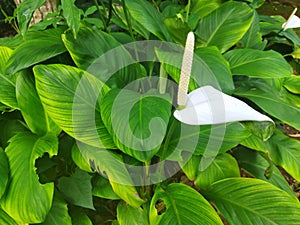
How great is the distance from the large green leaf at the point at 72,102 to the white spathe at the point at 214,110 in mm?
288

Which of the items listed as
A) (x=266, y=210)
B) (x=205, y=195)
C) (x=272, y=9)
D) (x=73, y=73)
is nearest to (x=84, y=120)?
(x=73, y=73)

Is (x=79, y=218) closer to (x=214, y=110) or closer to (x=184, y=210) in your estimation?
(x=184, y=210)

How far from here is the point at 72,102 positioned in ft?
3.13

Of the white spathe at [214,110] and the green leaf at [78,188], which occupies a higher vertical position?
the white spathe at [214,110]

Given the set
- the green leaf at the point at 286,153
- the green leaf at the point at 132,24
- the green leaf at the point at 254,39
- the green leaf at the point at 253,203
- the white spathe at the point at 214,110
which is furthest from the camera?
the green leaf at the point at 254,39

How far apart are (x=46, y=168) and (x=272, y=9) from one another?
2.84m

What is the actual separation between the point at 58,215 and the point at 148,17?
630mm

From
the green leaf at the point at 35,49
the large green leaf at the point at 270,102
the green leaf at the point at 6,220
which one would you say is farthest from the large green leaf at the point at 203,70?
the green leaf at the point at 6,220

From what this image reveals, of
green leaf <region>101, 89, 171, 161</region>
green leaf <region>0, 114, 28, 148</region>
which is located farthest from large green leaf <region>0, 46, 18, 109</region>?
green leaf <region>101, 89, 171, 161</region>

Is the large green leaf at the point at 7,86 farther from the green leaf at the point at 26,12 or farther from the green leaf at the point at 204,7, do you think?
the green leaf at the point at 204,7

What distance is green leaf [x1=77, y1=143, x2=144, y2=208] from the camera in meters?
0.94

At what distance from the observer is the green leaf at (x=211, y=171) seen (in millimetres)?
1096

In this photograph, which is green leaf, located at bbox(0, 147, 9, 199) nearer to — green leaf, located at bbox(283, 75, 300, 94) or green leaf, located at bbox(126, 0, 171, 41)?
green leaf, located at bbox(126, 0, 171, 41)

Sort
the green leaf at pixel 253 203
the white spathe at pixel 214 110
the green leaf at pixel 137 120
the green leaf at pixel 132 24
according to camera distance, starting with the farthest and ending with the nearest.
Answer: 1. the green leaf at pixel 132 24
2. the green leaf at pixel 253 203
3. the green leaf at pixel 137 120
4. the white spathe at pixel 214 110
